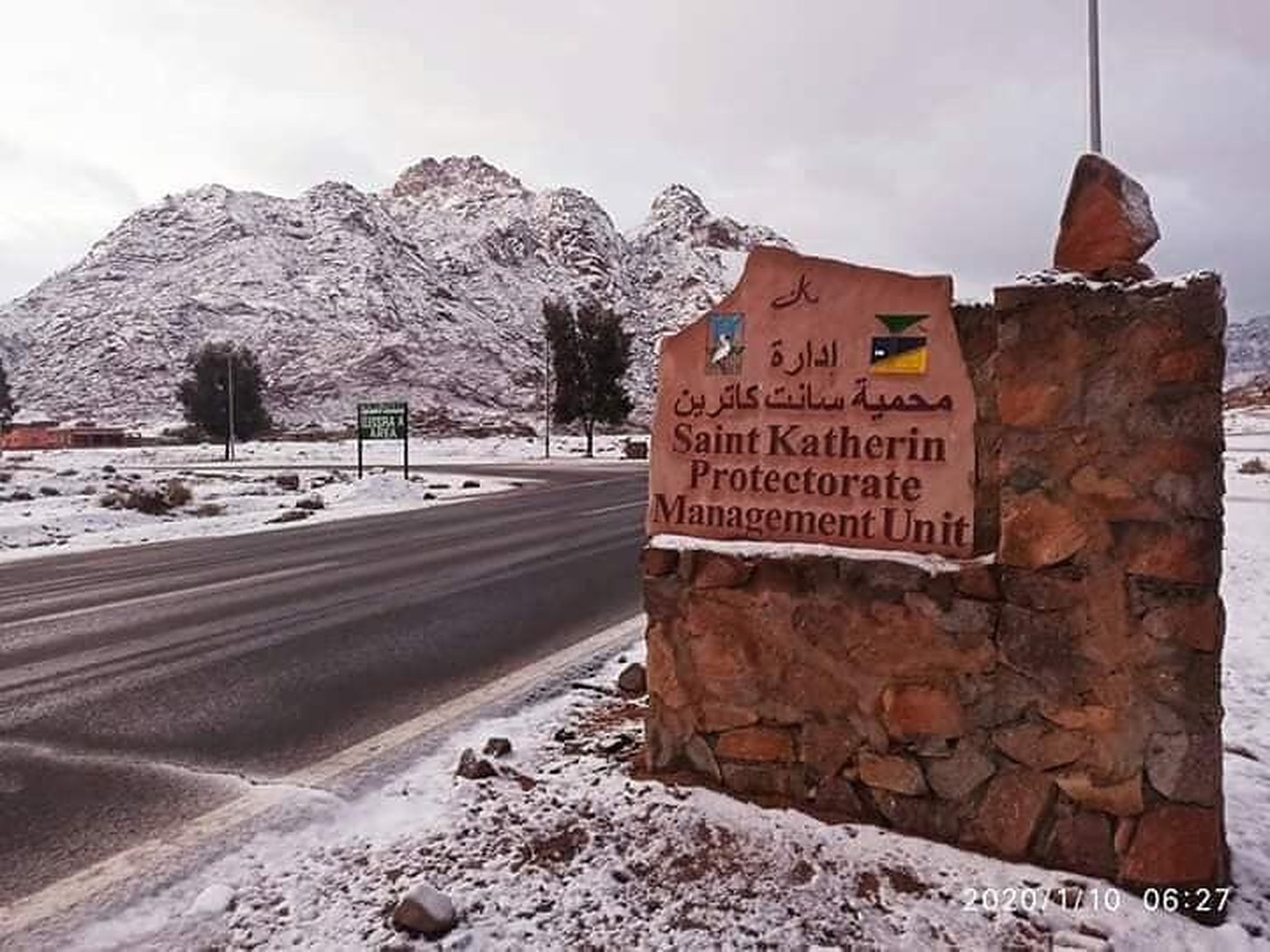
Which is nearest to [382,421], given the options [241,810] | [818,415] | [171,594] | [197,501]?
[197,501]

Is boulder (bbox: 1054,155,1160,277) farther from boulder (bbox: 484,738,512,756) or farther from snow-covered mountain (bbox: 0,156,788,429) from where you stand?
snow-covered mountain (bbox: 0,156,788,429)

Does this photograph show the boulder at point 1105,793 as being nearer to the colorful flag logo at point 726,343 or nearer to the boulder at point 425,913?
the colorful flag logo at point 726,343

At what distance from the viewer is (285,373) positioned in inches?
3782

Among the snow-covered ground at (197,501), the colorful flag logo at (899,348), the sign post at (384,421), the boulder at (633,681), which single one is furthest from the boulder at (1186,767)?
the sign post at (384,421)

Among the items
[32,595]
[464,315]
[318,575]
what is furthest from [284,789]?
[464,315]

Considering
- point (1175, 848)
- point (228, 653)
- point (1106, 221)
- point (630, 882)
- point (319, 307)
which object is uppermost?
point (319, 307)

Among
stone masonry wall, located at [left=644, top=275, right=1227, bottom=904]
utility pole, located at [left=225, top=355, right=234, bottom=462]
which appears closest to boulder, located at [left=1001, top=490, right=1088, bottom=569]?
stone masonry wall, located at [left=644, top=275, right=1227, bottom=904]

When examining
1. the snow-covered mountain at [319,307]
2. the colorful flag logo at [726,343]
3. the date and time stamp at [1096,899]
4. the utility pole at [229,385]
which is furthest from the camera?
the snow-covered mountain at [319,307]

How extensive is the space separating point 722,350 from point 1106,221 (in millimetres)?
1486

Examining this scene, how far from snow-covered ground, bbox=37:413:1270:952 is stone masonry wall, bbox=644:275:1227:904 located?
172 mm

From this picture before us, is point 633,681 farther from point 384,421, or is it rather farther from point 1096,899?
point 384,421

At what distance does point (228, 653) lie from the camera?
610cm

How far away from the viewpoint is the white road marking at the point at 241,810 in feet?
9.30

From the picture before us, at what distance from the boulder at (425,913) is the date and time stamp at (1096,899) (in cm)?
162
